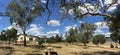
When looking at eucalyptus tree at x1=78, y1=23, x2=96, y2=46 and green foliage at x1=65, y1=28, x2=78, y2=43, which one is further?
green foliage at x1=65, y1=28, x2=78, y2=43

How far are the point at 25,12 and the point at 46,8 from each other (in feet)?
132

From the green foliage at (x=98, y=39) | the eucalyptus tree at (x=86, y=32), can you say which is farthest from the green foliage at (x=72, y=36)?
the green foliage at (x=98, y=39)

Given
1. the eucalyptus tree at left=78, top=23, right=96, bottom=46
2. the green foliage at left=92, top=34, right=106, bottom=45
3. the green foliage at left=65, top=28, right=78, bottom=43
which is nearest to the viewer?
the eucalyptus tree at left=78, top=23, right=96, bottom=46

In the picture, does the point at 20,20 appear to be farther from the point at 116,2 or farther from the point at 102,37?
the point at 102,37

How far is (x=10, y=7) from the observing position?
190ft

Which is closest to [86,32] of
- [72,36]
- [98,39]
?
[98,39]

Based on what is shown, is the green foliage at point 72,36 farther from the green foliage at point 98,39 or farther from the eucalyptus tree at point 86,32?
the green foliage at point 98,39

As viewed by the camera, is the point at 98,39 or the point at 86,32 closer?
the point at 86,32

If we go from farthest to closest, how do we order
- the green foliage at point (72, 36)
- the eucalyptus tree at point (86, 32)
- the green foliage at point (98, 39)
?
the green foliage at point (72, 36), the green foliage at point (98, 39), the eucalyptus tree at point (86, 32)

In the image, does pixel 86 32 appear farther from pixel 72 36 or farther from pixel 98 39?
pixel 72 36

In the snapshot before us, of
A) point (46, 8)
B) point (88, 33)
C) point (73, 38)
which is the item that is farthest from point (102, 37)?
point (46, 8)

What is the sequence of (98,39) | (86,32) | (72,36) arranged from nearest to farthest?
(86,32), (98,39), (72,36)

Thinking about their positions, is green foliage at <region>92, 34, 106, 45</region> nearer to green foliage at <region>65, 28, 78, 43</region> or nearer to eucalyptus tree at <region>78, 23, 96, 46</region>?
eucalyptus tree at <region>78, 23, 96, 46</region>

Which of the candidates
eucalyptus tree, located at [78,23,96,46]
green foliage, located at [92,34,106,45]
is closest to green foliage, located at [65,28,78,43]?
eucalyptus tree, located at [78,23,96,46]
